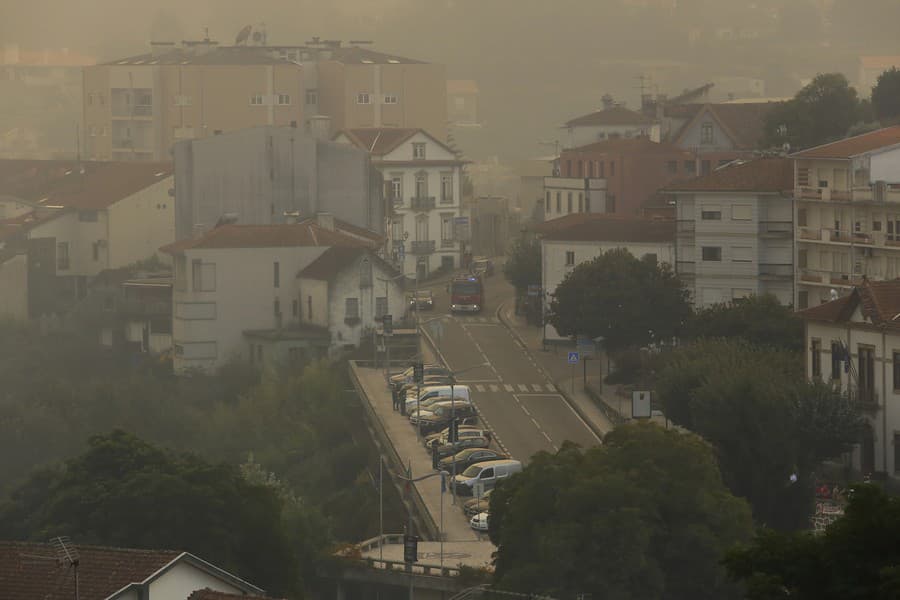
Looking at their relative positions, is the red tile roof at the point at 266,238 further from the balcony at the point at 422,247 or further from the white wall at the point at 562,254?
the balcony at the point at 422,247

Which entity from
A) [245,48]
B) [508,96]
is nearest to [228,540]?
[245,48]

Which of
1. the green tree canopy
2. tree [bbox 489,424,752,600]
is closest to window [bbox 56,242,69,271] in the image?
the green tree canopy

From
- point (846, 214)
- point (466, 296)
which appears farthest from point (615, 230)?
point (846, 214)

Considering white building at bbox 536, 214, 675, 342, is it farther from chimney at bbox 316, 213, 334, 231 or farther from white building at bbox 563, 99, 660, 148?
white building at bbox 563, 99, 660, 148

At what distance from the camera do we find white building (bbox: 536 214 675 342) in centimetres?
5878

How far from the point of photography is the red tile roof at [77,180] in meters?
74.1

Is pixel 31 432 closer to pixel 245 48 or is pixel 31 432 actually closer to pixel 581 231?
pixel 581 231

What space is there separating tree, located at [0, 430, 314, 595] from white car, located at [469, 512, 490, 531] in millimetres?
3364

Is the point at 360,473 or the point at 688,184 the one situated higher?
the point at 688,184

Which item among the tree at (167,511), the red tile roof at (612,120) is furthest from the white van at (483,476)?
the red tile roof at (612,120)

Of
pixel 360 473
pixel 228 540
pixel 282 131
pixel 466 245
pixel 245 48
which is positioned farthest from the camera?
pixel 245 48

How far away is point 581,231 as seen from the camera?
200 ft

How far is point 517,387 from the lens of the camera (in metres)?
53.8

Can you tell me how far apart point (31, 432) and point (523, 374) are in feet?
37.2
